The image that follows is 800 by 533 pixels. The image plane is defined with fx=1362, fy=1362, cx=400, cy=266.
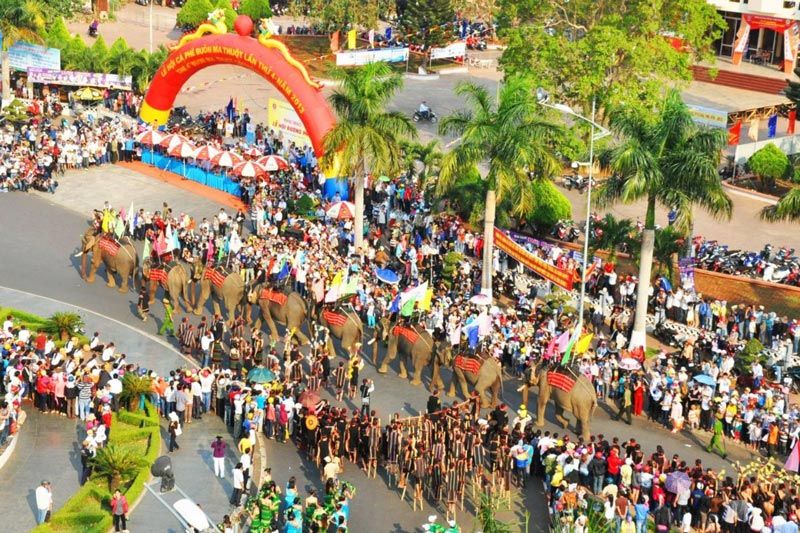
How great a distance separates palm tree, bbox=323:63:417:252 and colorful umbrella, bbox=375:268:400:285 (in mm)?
3733

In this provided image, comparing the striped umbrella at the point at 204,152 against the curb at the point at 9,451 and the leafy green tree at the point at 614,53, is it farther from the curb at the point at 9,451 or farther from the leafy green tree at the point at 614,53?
the curb at the point at 9,451

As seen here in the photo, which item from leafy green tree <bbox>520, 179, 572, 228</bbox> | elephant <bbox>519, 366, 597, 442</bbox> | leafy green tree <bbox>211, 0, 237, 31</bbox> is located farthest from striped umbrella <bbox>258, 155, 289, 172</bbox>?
leafy green tree <bbox>211, 0, 237, 31</bbox>

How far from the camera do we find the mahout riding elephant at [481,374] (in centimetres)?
3588

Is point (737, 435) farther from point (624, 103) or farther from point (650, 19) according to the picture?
point (650, 19)

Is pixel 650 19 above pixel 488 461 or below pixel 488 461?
above

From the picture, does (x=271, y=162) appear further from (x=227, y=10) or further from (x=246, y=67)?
(x=227, y=10)

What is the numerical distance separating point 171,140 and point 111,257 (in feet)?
42.2

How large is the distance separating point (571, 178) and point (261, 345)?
2428 centimetres

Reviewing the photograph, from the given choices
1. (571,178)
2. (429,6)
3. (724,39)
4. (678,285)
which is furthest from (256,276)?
(724,39)

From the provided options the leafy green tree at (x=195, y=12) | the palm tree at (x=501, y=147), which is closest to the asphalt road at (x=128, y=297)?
the palm tree at (x=501, y=147)

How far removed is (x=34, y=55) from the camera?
67812 mm

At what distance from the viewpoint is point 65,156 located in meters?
56.7

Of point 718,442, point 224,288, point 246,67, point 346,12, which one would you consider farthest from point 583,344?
point 346,12

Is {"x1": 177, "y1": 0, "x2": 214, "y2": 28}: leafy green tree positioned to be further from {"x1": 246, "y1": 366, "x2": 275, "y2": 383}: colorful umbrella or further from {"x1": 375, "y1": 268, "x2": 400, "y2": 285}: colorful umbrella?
{"x1": 246, "y1": 366, "x2": 275, "y2": 383}: colorful umbrella
